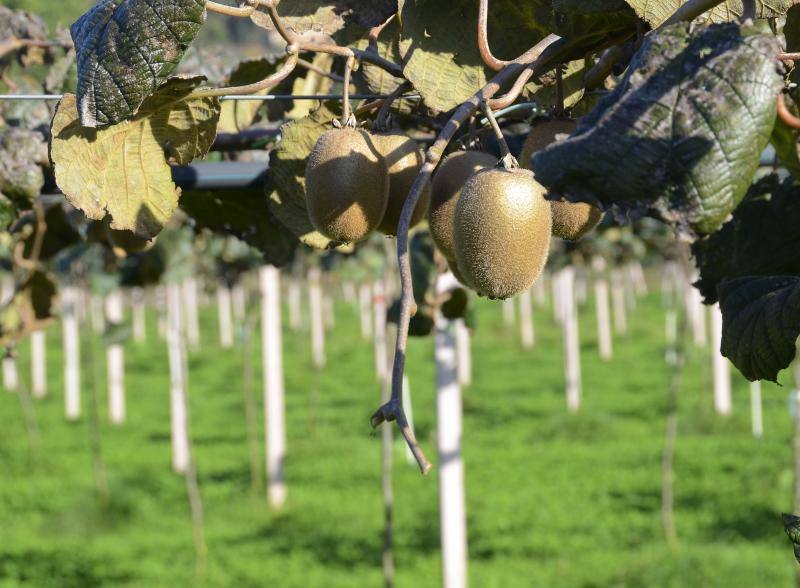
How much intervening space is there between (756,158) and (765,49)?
0.24 ft

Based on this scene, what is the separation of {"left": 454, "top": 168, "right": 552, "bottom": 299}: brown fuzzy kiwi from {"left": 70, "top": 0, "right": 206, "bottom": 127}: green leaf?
0.27 m

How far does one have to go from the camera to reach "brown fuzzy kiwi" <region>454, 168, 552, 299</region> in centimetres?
80

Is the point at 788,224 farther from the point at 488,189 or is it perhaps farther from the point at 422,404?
the point at 422,404

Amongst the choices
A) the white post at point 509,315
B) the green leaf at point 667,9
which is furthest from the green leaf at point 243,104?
the white post at point 509,315

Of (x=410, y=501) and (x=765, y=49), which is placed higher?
(x=765, y=49)

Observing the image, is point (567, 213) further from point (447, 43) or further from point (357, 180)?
point (447, 43)

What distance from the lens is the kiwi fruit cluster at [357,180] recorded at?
946 mm

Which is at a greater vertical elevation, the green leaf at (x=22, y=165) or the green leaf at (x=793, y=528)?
the green leaf at (x=22, y=165)

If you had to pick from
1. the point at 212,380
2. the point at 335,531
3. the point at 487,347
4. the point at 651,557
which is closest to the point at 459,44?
the point at 651,557

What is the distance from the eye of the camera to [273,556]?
6969 mm

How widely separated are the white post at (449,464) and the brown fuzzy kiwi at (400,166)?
2.90 metres

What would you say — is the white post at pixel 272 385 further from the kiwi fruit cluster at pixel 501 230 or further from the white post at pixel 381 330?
the kiwi fruit cluster at pixel 501 230

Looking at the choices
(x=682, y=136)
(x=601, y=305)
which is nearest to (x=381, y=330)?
(x=601, y=305)

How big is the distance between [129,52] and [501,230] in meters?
0.34
